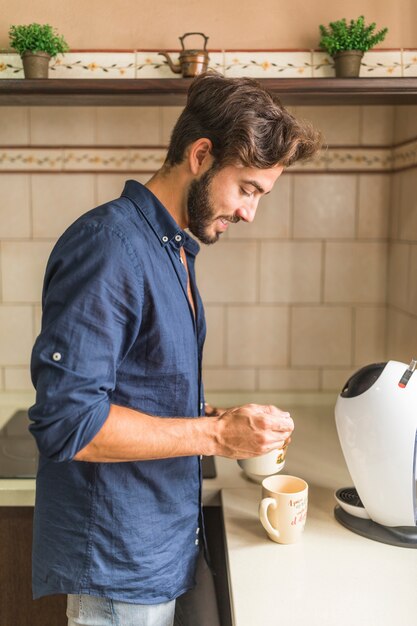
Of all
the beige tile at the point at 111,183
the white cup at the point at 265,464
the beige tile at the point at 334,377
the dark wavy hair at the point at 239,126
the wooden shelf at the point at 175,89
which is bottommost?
the white cup at the point at 265,464

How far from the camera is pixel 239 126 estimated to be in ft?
3.34

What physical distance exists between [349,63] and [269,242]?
53 centimetres

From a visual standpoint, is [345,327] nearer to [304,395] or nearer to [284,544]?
[304,395]

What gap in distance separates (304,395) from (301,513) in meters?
0.80

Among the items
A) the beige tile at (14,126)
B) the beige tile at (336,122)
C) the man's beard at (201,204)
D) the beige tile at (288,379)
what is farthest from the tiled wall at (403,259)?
the beige tile at (14,126)

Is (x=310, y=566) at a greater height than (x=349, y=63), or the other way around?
(x=349, y=63)

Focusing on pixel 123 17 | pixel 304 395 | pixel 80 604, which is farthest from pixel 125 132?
pixel 80 604

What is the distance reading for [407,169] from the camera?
169cm

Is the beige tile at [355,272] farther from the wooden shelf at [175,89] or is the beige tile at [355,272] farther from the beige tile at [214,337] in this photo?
the wooden shelf at [175,89]

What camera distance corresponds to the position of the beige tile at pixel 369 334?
73.7 inches

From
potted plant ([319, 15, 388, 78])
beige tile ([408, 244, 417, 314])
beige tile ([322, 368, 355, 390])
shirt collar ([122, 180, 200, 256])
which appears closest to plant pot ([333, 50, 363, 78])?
potted plant ([319, 15, 388, 78])

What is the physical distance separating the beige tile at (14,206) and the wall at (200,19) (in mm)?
355

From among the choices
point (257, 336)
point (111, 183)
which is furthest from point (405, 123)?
point (111, 183)

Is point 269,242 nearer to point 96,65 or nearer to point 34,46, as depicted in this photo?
point 96,65
